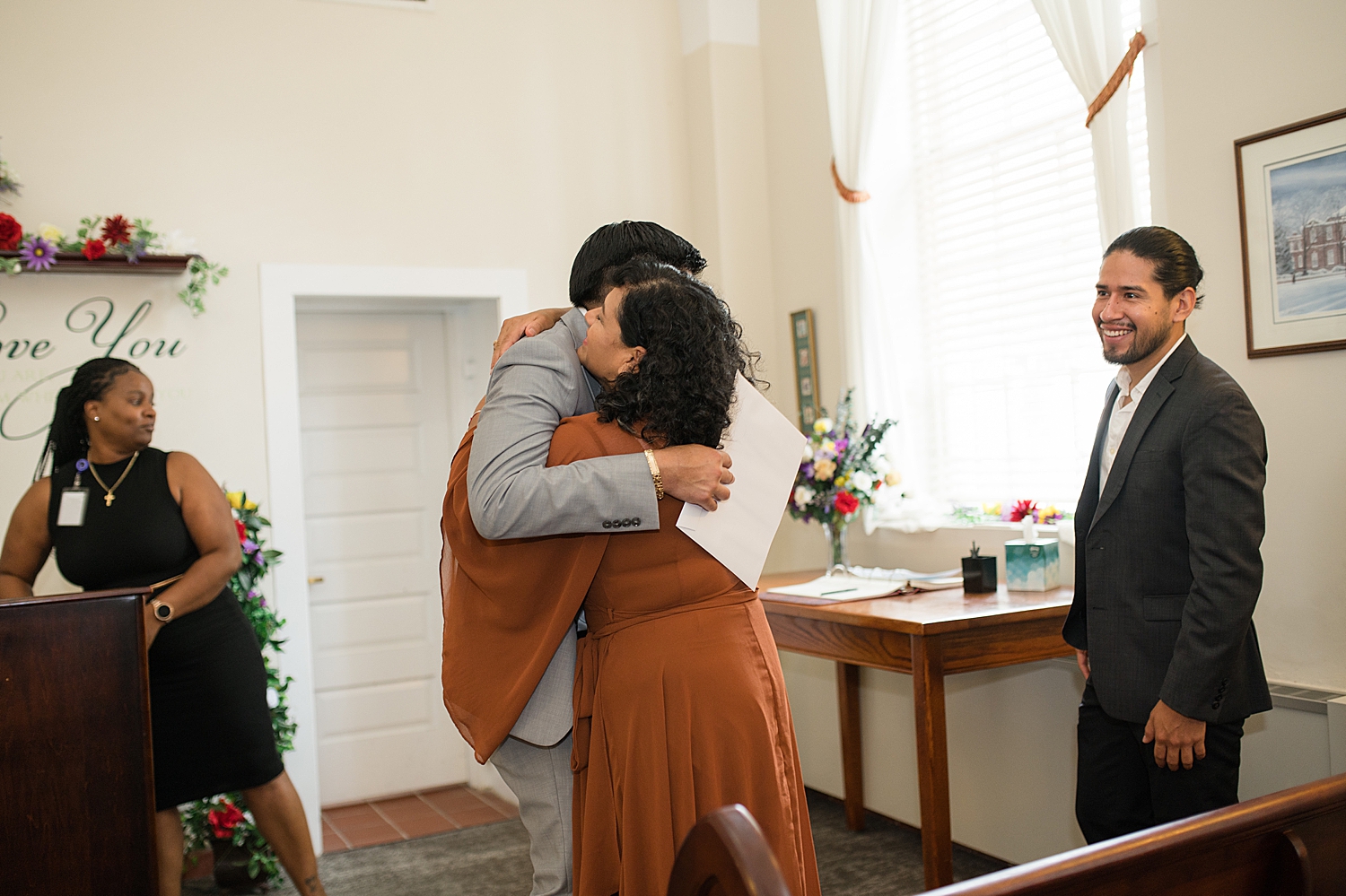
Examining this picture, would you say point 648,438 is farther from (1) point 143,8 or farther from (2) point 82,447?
(1) point 143,8

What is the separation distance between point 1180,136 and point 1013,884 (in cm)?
229

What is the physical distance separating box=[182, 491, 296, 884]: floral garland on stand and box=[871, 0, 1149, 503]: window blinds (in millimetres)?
2284

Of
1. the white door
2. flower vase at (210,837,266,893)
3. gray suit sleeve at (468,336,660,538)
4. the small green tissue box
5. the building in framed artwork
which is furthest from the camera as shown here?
the white door

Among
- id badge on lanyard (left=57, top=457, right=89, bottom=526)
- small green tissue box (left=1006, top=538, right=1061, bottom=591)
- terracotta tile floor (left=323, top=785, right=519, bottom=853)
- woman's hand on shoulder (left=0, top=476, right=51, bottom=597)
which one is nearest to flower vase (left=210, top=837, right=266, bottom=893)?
terracotta tile floor (left=323, top=785, right=519, bottom=853)

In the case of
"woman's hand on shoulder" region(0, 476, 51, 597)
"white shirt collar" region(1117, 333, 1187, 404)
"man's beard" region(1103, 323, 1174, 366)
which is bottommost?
"woman's hand on shoulder" region(0, 476, 51, 597)

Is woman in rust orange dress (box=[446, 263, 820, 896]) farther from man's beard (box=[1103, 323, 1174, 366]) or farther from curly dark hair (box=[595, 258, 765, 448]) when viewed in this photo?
man's beard (box=[1103, 323, 1174, 366])

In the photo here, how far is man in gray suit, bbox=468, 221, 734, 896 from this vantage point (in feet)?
4.64

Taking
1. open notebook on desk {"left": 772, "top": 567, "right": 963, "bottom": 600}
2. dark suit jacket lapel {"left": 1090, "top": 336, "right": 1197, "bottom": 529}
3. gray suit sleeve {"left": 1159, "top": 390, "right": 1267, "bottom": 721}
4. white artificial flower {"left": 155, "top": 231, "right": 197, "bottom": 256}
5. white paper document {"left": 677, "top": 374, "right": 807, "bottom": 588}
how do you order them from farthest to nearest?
white artificial flower {"left": 155, "top": 231, "right": 197, "bottom": 256} < open notebook on desk {"left": 772, "top": 567, "right": 963, "bottom": 600} < dark suit jacket lapel {"left": 1090, "top": 336, "right": 1197, "bottom": 529} < gray suit sleeve {"left": 1159, "top": 390, "right": 1267, "bottom": 721} < white paper document {"left": 677, "top": 374, "right": 807, "bottom": 588}

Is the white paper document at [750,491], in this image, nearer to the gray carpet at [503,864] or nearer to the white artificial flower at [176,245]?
the gray carpet at [503,864]

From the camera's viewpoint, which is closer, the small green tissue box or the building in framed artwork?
the small green tissue box

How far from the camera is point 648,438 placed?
58.6 inches

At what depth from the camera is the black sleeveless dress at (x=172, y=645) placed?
2867 millimetres

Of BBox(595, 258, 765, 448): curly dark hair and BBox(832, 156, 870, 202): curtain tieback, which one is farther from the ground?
BBox(832, 156, 870, 202): curtain tieback

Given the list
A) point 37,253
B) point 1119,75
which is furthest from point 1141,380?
point 37,253
